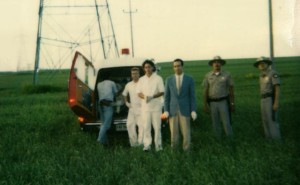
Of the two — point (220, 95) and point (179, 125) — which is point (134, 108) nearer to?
point (179, 125)

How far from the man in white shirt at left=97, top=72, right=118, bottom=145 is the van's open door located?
0.39 meters

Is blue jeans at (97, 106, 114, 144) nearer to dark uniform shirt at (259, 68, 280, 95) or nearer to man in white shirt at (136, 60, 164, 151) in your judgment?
man in white shirt at (136, 60, 164, 151)

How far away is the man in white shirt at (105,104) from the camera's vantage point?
977 cm

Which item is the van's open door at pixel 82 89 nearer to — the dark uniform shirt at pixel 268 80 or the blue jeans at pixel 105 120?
the blue jeans at pixel 105 120

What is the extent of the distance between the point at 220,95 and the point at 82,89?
3.19 m

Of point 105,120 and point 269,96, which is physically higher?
point 269,96

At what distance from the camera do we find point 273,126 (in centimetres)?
897

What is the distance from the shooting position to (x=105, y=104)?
9.80 meters

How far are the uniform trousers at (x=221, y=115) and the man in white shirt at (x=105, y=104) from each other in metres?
2.26

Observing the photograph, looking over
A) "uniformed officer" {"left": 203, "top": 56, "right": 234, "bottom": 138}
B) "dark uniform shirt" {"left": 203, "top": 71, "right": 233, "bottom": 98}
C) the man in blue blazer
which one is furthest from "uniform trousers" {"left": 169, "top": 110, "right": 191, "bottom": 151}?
"dark uniform shirt" {"left": 203, "top": 71, "right": 233, "bottom": 98}

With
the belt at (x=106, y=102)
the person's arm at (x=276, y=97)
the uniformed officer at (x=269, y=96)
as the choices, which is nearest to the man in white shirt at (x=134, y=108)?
the belt at (x=106, y=102)

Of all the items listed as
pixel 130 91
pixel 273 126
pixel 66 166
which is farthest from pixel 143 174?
pixel 273 126

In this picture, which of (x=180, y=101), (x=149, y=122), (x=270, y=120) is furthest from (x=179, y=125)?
(x=270, y=120)

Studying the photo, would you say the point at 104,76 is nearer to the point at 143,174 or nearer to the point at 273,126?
→ the point at 273,126
